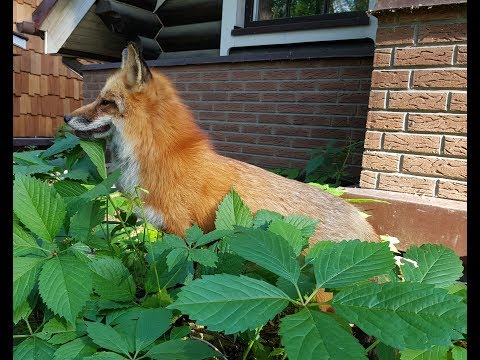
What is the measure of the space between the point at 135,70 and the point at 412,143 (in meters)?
2.00

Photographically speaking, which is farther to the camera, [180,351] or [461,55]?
[461,55]

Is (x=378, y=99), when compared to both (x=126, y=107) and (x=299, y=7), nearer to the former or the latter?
(x=126, y=107)

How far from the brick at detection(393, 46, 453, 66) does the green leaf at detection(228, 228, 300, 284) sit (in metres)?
2.51

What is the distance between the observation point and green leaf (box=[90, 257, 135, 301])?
3.16ft

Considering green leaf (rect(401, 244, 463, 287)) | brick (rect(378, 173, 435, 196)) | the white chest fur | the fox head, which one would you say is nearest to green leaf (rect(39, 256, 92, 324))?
green leaf (rect(401, 244, 463, 287))

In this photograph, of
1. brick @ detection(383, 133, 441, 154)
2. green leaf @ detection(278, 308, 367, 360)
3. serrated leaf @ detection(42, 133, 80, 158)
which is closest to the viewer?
green leaf @ detection(278, 308, 367, 360)

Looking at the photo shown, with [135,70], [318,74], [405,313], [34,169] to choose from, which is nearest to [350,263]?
[405,313]

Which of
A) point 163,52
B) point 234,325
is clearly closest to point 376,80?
point 234,325

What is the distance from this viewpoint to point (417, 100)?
284 centimetres

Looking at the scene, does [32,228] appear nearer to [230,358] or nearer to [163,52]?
[230,358]

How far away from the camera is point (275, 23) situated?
16.5 ft

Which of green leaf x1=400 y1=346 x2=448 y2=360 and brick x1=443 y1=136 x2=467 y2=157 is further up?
brick x1=443 y1=136 x2=467 y2=157

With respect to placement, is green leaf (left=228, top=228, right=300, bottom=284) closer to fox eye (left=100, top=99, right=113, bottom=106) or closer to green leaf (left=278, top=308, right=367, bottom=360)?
green leaf (left=278, top=308, right=367, bottom=360)
